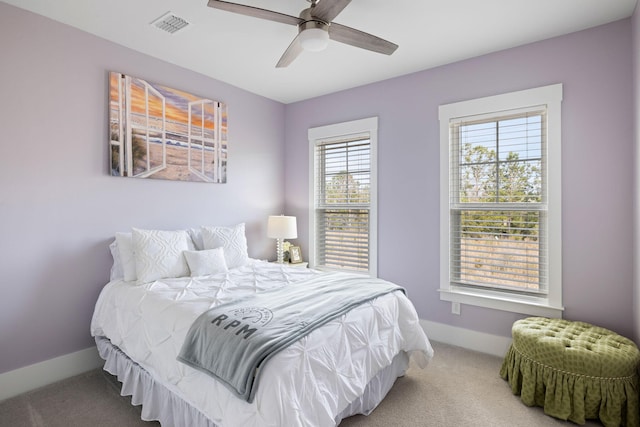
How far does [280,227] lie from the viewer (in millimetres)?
3982

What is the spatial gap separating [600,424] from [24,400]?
12.3ft

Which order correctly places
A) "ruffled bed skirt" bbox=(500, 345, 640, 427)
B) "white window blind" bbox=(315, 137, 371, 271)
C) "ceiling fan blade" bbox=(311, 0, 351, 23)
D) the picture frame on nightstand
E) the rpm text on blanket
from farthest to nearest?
the picture frame on nightstand
"white window blind" bbox=(315, 137, 371, 271)
"ruffled bed skirt" bbox=(500, 345, 640, 427)
"ceiling fan blade" bbox=(311, 0, 351, 23)
the rpm text on blanket

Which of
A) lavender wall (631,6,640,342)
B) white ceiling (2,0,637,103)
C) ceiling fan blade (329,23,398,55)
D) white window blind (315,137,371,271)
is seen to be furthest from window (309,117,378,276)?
lavender wall (631,6,640,342)

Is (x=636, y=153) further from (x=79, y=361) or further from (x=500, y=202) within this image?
(x=79, y=361)

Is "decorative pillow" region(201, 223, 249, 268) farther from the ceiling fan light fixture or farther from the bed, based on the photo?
the ceiling fan light fixture

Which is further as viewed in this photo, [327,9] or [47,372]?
[47,372]

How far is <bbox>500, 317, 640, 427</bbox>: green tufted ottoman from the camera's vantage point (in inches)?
80.0

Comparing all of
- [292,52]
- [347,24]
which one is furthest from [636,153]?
[292,52]

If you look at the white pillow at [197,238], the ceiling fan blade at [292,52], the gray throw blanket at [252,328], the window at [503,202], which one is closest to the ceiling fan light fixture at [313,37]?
the ceiling fan blade at [292,52]

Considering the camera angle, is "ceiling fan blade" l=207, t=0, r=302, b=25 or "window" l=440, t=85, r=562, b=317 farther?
"window" l=440, t=85, r=562, b=317

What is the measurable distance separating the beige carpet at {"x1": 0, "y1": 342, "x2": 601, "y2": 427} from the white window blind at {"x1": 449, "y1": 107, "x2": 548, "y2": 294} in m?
0.85

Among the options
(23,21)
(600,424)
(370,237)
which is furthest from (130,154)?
(600,424)

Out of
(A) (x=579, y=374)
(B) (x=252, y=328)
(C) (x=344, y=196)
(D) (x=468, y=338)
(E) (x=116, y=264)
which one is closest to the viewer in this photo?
(B) (x=252, y=328)

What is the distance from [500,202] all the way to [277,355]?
2463 millimetres
